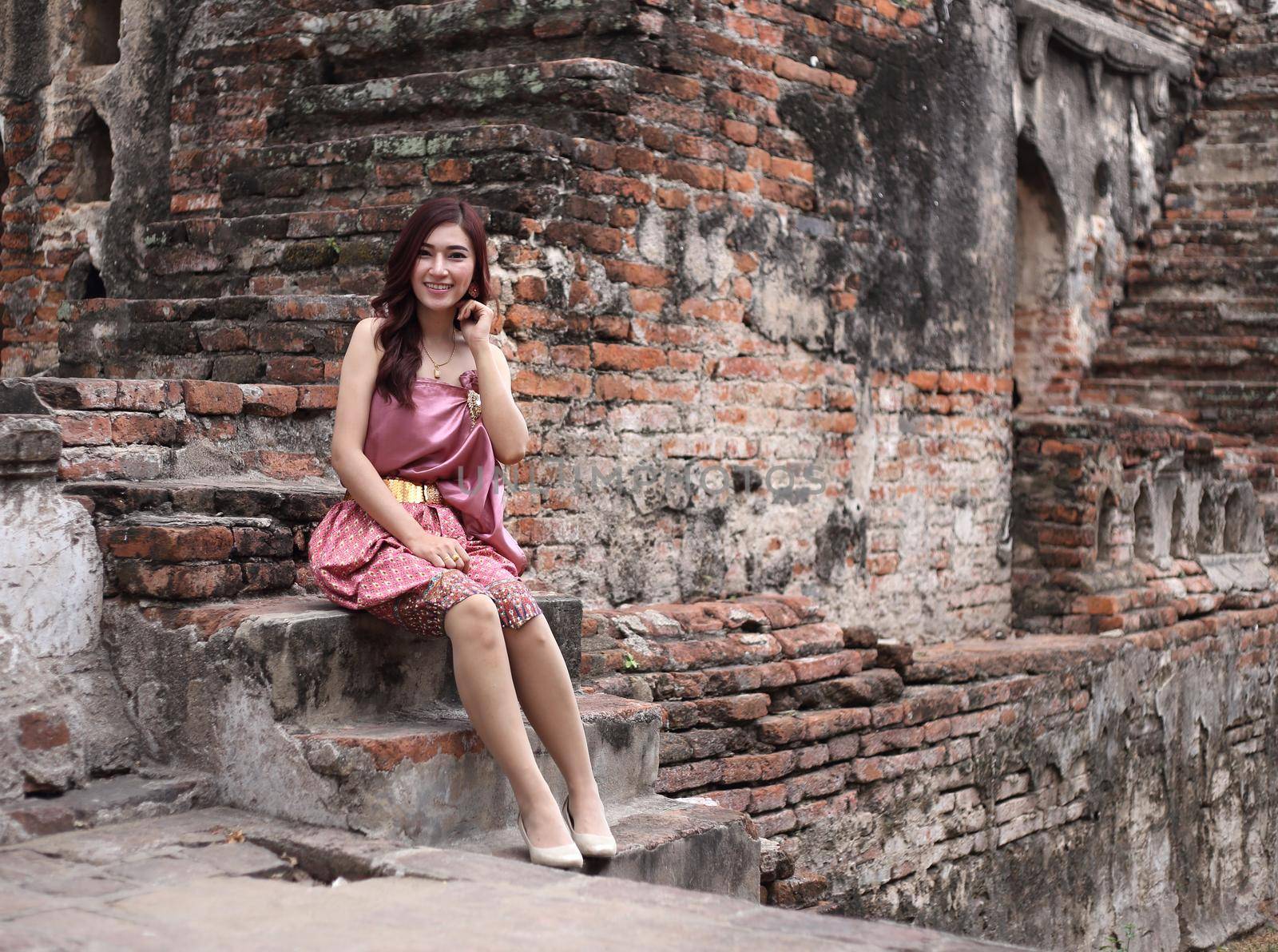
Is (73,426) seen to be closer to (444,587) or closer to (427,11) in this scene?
(444,587)

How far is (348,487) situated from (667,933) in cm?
137

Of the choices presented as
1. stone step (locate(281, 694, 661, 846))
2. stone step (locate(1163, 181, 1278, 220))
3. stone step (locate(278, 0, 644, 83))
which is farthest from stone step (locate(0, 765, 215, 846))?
stone step (locate(1163, 181, 1278, 220))

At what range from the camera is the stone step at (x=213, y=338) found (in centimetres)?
470

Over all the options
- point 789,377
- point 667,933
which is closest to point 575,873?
point 667,933

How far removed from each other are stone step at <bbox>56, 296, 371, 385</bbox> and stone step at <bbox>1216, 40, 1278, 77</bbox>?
24.5 feet

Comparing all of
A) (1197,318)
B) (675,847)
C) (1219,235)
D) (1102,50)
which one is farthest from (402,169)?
(1219,235)

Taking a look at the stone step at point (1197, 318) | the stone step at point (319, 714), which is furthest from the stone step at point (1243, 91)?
the stone step at point (319, 714)

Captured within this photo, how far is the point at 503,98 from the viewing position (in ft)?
17.1

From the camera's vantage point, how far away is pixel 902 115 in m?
6.52

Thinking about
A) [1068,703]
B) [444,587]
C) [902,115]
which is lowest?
[1068,703]

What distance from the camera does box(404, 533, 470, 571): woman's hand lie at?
3.35 meters

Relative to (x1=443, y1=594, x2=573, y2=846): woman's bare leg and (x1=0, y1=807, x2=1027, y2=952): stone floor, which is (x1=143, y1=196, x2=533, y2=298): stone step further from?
(x1=0, y1=807, x2=1027, y2=952): stone floor

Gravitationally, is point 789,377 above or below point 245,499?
above

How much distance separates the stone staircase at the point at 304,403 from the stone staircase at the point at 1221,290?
4.75 m
